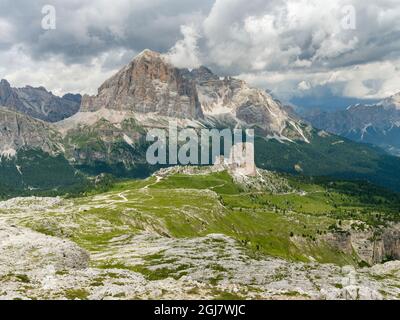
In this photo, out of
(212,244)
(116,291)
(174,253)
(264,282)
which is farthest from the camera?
(212,244)

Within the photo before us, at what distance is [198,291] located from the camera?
9462 cm

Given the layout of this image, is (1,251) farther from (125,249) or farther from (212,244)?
(212,244)

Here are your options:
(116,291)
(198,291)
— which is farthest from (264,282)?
(116,291)

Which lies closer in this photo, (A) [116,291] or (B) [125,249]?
(A) [116,291]

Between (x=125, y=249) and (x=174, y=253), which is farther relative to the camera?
(x=125, y=249)

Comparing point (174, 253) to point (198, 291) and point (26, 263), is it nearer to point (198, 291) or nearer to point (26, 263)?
point (26, 263)
